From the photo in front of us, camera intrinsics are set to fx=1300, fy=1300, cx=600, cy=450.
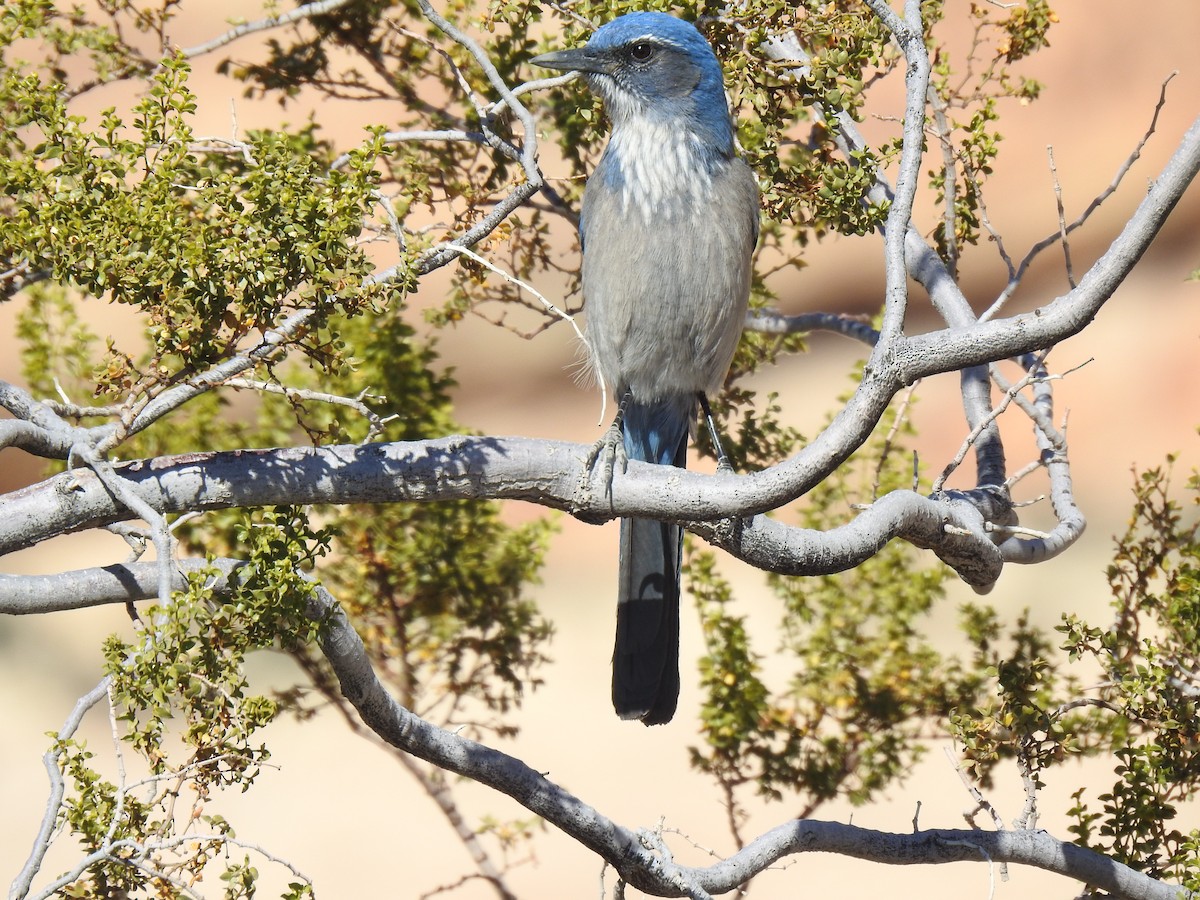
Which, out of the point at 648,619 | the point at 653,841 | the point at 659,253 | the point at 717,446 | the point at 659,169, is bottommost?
the point at 653,841

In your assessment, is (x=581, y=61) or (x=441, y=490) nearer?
(x=441, y=490)

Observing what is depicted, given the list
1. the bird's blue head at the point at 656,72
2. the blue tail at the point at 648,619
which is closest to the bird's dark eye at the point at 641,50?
the bird's blue head at the point at 656,72

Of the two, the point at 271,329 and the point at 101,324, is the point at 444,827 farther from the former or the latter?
the point at 271,329

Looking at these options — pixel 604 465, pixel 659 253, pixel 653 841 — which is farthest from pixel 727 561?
pixel 604 465

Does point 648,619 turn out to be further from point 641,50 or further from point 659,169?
point 641,50

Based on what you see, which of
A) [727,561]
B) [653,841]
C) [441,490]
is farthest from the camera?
[727,561]

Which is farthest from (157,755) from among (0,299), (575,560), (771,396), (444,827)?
(575,560)

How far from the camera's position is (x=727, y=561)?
10.4 meters

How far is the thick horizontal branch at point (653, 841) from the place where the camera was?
111 inches

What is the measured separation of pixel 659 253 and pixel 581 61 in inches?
21.8

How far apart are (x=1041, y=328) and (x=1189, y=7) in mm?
11000

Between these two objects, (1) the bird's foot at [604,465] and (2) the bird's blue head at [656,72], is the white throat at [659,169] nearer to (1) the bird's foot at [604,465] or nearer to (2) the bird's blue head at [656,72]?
(2) the bird's blue head at [656,72]

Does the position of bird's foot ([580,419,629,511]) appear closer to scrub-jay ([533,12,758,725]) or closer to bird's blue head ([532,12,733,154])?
scrub-jay ([533,12,758,725])

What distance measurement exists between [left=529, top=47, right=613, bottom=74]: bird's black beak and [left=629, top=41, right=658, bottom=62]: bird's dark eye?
0.23 feet
